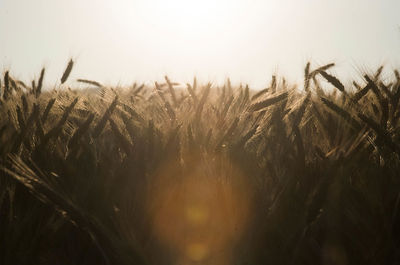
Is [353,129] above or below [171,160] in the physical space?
above

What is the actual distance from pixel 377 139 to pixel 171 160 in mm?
457

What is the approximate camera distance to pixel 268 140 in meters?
0.97

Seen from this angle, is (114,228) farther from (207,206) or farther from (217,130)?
(217,130)

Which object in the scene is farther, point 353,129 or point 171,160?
point 353,129

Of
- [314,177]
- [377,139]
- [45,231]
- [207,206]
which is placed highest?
[377,139]

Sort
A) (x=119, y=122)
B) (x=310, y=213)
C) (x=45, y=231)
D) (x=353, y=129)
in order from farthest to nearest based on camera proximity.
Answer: (x=119, y=122)
(x=353, y=129)
(x=45, y=231)
(x=310, y=213)

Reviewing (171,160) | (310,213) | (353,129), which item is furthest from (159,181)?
(353,129)

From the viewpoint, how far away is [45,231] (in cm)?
79

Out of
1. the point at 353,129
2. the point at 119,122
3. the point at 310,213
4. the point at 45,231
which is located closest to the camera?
the point at 310,213

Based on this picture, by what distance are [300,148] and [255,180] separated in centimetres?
11

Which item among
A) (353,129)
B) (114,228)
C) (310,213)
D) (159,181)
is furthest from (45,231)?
(353,129)

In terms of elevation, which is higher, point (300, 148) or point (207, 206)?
point (300, 148)

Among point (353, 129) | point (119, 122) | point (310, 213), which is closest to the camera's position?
point (310, 213)

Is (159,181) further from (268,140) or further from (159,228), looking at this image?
(268,140)
